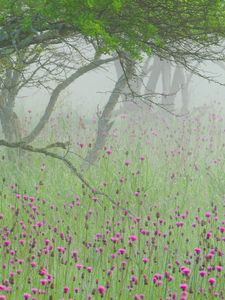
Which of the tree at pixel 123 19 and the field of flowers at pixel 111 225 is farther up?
the tree at pixel 123 19

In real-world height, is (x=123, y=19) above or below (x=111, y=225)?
above

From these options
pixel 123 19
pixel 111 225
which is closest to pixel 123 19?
pixel 123 19

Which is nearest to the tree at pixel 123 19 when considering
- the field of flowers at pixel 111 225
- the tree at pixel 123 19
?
the tree at pixel 123 19

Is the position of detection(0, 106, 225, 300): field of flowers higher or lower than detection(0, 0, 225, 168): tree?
lower

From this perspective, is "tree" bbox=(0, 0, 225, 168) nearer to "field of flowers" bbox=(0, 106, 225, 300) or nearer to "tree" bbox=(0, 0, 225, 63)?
"tree" bbox=(0, 0, 225, 63)

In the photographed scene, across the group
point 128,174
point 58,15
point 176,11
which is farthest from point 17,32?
point 128,174

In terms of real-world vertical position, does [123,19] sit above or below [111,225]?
above

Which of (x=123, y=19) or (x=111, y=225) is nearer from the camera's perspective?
(x=123, y=19)

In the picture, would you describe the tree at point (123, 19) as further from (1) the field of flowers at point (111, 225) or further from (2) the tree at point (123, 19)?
(1) the field of flowers at point (111, 225)

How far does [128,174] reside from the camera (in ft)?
32.4

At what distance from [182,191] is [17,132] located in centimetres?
414

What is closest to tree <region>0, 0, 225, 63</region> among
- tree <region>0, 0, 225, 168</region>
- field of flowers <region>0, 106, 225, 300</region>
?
tree <region>0, 0, 225, 168</region>

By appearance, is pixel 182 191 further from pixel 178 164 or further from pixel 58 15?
pixel 58 15

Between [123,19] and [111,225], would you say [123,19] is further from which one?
[111,225]
